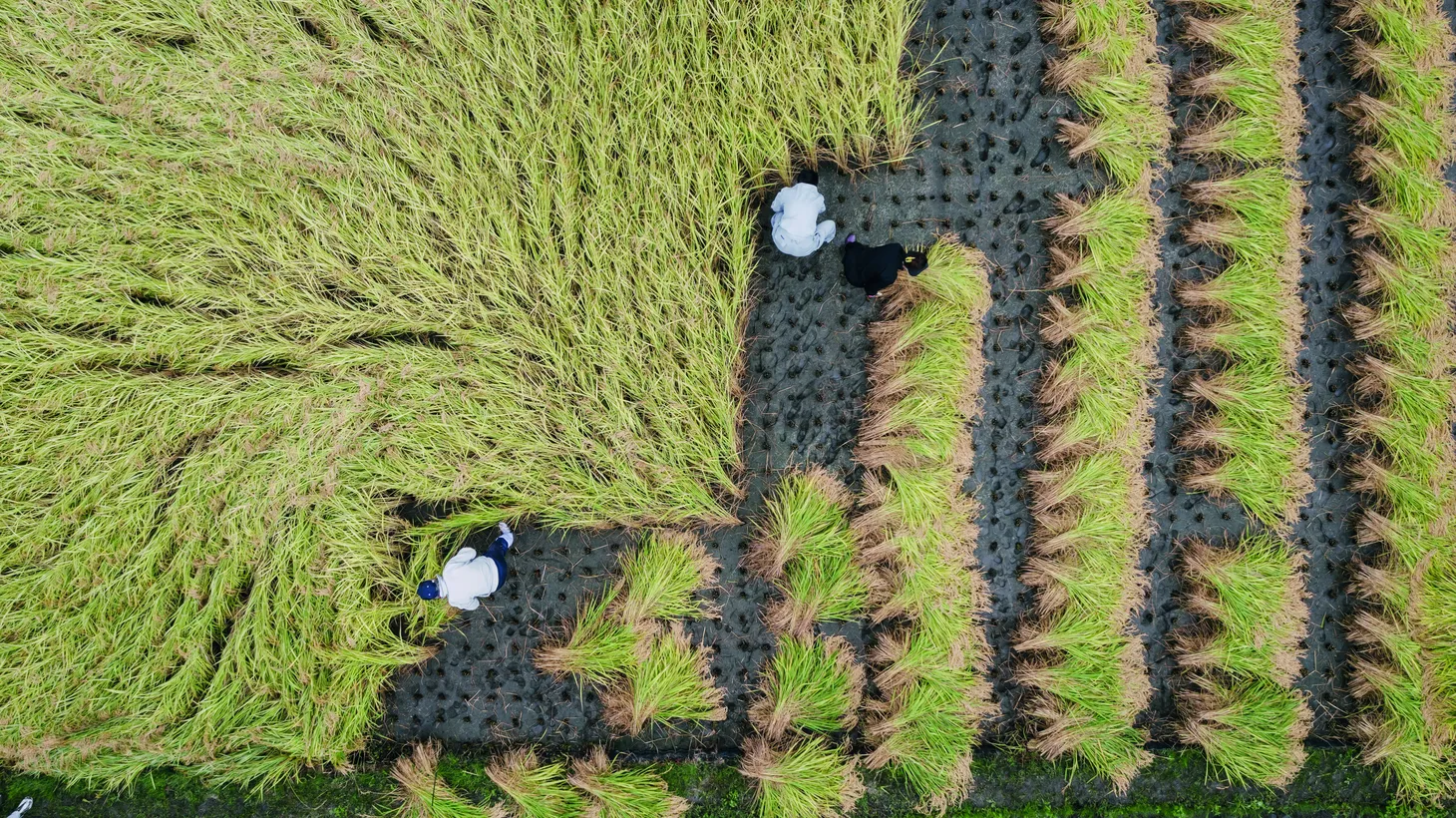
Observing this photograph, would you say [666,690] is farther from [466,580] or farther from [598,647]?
[466,580]

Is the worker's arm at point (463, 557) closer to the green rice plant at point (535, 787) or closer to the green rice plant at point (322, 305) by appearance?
the green rice plant at point (322, 305)

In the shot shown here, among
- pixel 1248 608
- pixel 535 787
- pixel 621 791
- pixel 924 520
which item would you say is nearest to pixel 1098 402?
pixel 924 520

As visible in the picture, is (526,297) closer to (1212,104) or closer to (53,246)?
(53,246)

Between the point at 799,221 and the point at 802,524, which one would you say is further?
the point at 802,524

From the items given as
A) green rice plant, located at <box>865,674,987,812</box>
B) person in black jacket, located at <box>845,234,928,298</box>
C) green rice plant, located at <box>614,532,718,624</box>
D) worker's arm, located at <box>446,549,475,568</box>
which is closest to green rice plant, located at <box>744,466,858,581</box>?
green rice plant, located at <box>614,532,718,624</box>

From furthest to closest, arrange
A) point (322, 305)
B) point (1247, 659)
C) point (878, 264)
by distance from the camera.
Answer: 1. point (1247, 659)
2. point (322, 305)
3. point (878, 264)

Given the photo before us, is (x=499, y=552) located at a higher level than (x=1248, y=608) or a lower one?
higher

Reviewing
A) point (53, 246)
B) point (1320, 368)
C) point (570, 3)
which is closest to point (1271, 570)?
point (1320, 368)
